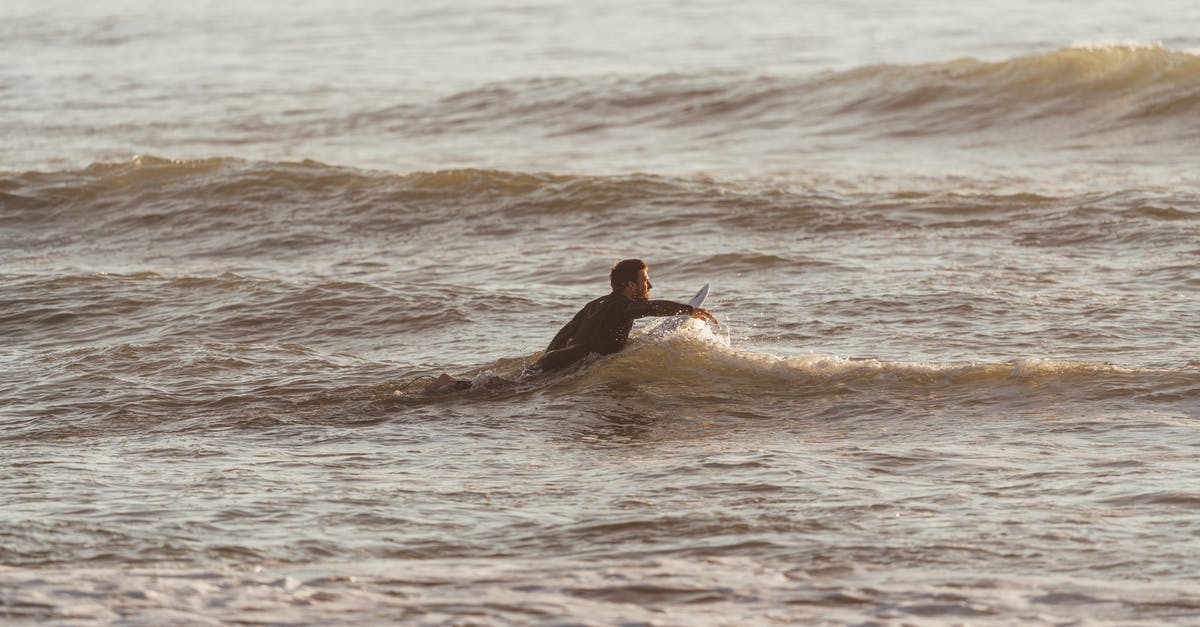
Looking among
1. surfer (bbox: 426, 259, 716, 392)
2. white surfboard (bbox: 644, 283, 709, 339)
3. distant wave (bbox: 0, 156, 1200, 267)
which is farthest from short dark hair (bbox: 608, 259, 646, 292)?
distant wave (bbox: 0, 156, 1200, 267)

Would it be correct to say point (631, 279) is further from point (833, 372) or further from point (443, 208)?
point (443, 208)

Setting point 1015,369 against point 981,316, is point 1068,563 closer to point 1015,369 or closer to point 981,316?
point 1015,369

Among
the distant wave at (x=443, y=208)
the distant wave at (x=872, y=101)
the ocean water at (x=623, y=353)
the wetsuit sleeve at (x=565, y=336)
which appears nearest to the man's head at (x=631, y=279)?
the wetsuit sleeve at (x=565, y=336)

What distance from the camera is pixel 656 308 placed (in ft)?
35.3

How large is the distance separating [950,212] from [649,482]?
351 inches

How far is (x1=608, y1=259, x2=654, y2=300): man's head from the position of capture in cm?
1101

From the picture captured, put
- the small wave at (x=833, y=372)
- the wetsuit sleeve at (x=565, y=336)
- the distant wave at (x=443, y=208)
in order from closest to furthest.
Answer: the small wave at (x=833, y=372) < the wetsuit sleeve at (x=565, y=336) < the distant wave at (x=443, y=208)

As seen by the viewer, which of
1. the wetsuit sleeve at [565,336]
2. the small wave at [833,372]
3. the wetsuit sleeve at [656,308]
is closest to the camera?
the small wave at [833,372]

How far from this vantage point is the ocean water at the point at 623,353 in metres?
7.05

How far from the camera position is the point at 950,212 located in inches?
650

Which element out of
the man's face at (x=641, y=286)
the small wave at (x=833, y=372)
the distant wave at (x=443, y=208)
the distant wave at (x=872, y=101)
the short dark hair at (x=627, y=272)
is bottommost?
the small wave at (x=833, y=372)

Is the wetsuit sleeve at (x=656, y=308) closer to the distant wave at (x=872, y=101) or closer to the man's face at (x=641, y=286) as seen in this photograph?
the man's face at (x=641, y=286)

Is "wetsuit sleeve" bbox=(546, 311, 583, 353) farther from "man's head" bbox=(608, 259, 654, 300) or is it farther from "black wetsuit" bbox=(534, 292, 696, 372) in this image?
"man's head" bbox=(608, 259, 654, 300)

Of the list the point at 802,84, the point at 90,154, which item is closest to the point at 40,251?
the point at 90,154
